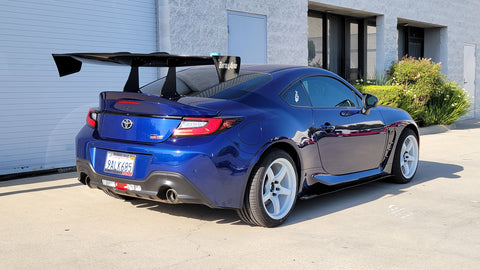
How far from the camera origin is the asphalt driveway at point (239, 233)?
385 cm

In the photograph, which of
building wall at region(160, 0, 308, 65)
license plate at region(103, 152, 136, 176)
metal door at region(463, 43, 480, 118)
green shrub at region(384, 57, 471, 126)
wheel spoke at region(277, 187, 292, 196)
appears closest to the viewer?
license plate at region(103, 152, 136, 176)

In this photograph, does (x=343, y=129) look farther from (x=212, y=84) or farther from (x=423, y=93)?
(x=423, y=93)

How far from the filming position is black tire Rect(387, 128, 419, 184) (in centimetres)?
657

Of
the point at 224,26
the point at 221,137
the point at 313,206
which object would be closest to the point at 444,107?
the point at 224,26

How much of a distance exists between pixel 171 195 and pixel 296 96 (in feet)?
5.34

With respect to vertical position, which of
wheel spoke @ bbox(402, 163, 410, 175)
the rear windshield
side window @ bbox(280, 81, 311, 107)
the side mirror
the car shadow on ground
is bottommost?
the car shadow on ground

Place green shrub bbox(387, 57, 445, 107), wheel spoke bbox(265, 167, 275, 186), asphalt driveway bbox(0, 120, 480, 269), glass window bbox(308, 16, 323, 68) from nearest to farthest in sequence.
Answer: asphalt driveway bbox(0, 120, 480, 269) < wheel spoke bbox(265, 167, 275, 186) < green shrub bbox(387, 57, 445, 107) < glass window bbox(308, 16, 323, 68)

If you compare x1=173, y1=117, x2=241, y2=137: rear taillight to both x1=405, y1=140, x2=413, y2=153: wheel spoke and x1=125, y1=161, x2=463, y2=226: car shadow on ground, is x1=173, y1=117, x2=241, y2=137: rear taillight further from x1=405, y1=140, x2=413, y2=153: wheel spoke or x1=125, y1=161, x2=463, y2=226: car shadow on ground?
x1=405, y1=140, x2=413, y2=153: wheel spoke

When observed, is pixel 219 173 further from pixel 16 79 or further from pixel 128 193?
pixel 16 79

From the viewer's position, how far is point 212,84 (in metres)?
4.95

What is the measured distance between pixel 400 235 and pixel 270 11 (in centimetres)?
852

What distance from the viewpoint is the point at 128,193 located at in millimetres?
4523

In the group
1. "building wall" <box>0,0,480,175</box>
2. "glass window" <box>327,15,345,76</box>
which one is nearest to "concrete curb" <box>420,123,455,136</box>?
"glass window" <box>327,15,345,76</box>

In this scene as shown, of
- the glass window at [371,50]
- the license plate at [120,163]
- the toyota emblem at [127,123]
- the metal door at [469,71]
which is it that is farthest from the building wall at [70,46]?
the metal door at [469,71]
